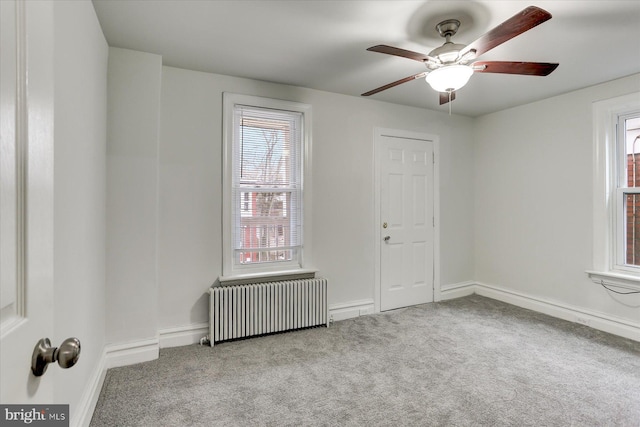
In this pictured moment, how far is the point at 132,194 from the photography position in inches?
103

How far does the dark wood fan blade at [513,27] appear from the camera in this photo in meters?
1.51

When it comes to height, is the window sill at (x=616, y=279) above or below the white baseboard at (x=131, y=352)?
above

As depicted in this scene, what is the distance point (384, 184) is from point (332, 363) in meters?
Answer: 2.17

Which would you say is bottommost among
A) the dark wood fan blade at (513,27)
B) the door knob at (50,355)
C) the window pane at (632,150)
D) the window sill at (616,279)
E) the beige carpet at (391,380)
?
the beige carpet at (391,380)

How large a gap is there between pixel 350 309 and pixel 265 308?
41.8 inches

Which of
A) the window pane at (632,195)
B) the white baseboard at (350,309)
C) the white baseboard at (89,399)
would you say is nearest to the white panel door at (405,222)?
the white baseboard at (350,309)

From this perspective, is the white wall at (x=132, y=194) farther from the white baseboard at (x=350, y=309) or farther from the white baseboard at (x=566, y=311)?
the white baseboard at (x=566, y=311)

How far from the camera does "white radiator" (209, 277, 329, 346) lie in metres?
2.96

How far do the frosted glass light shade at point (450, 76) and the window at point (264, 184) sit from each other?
1.61 meters

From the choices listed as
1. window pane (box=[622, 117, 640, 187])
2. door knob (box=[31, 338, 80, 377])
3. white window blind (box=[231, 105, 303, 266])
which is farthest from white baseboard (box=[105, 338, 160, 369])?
window pane (box=[622, 117, 640, 187])

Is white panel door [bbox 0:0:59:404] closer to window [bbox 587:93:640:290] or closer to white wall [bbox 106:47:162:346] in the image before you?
white wall [bbox 106:47:162:346]

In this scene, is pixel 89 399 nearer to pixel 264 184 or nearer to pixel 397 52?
pixel 264 184

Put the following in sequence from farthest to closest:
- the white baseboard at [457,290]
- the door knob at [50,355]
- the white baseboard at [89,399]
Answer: the white baseboard at [457,290], the white baseboard at [89,399], the door knob at [50,355]

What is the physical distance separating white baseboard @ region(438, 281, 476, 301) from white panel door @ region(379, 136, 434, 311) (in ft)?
0.74
